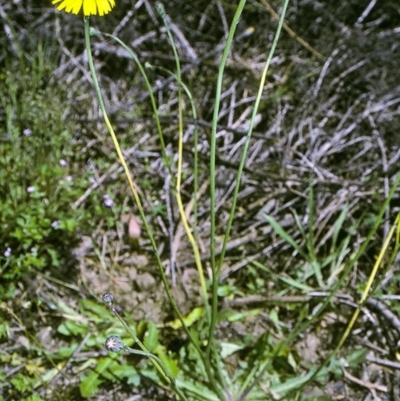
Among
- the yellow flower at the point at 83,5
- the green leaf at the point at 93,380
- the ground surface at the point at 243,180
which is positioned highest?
the yellow flower at the point at 83,5

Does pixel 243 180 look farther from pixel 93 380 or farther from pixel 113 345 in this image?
pixel 113 345

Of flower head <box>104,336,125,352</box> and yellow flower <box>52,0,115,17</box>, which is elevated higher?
Answer: yellow flower <box>52,0,115,17</box>

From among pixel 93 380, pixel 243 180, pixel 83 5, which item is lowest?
pixel 93 380

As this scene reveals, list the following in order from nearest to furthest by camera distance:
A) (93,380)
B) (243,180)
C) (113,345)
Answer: (113,345), (93,380), (243,180)

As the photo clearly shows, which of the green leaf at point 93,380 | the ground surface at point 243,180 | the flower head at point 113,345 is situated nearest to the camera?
the flower head at point 113,345

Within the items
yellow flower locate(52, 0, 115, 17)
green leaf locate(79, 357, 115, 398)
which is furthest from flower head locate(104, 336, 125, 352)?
green leaf locate(79, 357, 115, 398)

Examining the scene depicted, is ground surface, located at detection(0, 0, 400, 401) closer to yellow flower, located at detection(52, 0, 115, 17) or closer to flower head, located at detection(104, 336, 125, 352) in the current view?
flower head, located at detection(104, 336, 125, 352)

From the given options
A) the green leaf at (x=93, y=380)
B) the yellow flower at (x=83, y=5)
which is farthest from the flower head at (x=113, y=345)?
the green leaf at (x=93, y=380)

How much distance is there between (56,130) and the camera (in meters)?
2.32

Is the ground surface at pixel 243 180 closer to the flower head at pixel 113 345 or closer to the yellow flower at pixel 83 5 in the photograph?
the flower head at pixel 113 345

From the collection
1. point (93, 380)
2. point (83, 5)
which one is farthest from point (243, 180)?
point (83, 5)

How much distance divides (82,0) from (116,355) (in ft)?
4.16

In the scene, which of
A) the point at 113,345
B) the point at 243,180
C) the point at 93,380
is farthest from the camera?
the point at 243,180

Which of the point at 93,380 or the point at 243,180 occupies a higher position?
the point at 243,180
